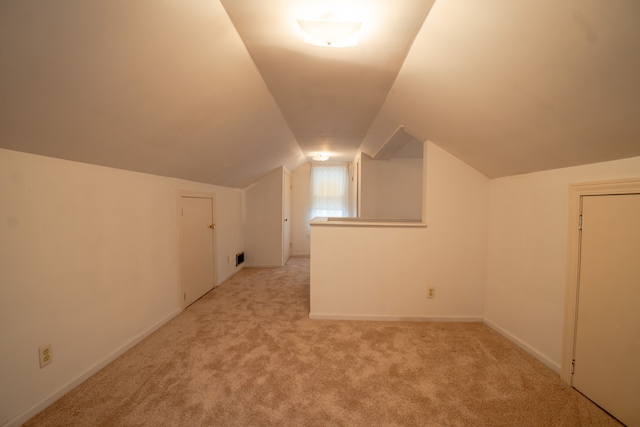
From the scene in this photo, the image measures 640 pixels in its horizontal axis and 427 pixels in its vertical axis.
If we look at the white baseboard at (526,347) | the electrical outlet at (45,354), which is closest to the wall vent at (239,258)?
the electrical outlet at (45,354)

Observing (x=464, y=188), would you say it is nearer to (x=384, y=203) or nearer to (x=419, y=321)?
(x=419, y=321)

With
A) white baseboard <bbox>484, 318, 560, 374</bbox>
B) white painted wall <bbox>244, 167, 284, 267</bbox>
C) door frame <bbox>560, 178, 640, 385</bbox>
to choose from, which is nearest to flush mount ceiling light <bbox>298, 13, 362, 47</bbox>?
door frame <bbox>560, 178, 640, 385</bbox>

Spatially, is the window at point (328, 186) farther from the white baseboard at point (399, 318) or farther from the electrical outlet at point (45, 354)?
the electrical outlet at point (45, 354)

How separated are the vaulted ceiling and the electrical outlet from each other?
1.21 meters

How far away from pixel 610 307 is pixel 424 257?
4.61 ft

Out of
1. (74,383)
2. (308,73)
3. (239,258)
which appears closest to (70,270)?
(74,383)

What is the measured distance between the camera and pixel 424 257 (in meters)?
2.85

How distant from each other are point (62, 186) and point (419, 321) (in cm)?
339

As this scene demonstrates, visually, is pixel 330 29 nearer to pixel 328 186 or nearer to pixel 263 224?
pixel 263 224

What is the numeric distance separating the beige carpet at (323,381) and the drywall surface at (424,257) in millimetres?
205

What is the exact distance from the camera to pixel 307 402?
167cm

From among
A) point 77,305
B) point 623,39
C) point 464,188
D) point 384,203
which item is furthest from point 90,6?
point 384,203

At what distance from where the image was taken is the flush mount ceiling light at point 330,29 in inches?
53.4

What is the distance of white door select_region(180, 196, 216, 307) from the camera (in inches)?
124
